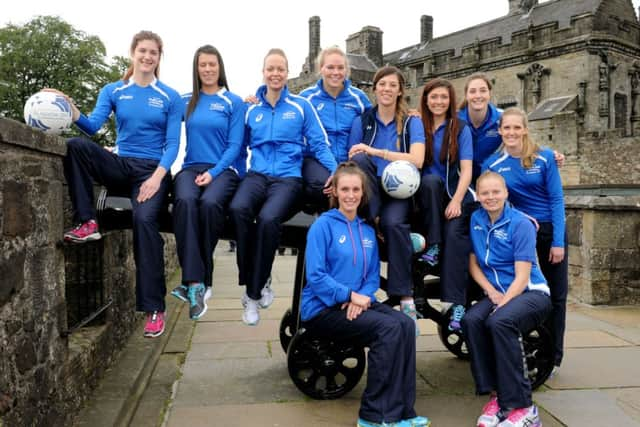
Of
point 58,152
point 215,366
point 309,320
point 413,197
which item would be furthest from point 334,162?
point 215,366

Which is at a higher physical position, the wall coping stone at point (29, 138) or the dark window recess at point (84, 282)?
the wall coping stone at point (29, 138)

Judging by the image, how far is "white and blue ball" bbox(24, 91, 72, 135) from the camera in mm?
3340

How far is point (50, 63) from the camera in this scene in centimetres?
3634

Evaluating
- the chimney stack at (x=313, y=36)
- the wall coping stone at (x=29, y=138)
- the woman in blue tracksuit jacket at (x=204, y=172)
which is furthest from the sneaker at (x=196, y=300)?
the chimney stack at (x=313, y=36)

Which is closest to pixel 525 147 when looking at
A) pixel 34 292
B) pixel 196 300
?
pixel 196 300

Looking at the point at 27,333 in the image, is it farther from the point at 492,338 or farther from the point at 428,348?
the point at 428,348

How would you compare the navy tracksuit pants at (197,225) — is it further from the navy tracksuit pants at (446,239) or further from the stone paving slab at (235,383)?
the navy tracksuit pants at (446,239)

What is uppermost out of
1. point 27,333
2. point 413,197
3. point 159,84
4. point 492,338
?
point 159,84

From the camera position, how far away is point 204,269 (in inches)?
141

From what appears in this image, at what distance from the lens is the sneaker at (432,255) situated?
387 cm

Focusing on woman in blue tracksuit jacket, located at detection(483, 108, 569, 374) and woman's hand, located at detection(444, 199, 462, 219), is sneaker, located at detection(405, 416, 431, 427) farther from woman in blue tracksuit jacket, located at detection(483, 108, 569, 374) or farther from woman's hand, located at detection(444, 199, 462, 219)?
woman in blue tracksuit jacket, located at detection(483, 108, 569, 374)

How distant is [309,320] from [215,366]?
5.44 ft

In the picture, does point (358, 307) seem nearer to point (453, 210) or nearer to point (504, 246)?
point (453, 210)

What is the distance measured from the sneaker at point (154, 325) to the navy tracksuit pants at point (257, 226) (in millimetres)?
537
